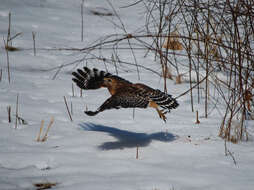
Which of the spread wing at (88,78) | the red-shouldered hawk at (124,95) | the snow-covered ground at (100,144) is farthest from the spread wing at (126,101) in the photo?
the spread wing at (88,78)

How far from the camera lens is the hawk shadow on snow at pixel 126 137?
314 cm

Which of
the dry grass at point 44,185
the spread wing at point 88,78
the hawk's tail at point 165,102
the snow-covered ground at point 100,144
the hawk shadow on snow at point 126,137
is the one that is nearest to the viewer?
the dry grass at point 44,185

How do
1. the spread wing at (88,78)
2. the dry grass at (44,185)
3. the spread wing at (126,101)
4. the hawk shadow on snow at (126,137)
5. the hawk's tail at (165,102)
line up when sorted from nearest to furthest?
the dry grass at (44,185) → the spread wing at (126,101) → the hawk's tail at (165,102) → the hawk shadow on snow at (126,137) → the spread wing at (88,78)

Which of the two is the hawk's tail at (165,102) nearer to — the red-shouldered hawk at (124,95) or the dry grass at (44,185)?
the red-shouldered hawk at (124,95)

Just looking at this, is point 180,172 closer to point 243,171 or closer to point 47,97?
point 243,171

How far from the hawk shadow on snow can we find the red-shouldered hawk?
0.30 meters

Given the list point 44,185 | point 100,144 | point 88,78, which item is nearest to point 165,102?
point 100,144

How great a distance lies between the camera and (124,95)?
2.88 metres

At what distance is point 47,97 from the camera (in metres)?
4.21

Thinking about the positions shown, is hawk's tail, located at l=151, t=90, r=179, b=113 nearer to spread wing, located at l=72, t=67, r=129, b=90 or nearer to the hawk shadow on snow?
the hawk shadow on snow

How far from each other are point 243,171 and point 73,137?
1.25m

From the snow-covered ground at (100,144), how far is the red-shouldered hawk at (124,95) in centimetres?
34

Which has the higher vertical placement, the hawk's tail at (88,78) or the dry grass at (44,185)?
the hawk's tail at (88,78)

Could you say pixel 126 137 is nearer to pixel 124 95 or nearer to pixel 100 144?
pixel 100 144
